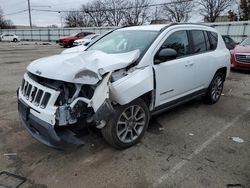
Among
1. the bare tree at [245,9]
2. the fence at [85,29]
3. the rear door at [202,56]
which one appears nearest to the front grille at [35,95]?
the rear door at [202,56]

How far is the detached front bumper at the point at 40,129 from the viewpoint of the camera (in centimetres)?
257

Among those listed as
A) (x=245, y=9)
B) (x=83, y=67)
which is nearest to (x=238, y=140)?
(x=83, y=67)

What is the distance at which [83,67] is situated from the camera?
2.71 meters

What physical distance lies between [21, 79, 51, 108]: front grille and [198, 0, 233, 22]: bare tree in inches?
1641

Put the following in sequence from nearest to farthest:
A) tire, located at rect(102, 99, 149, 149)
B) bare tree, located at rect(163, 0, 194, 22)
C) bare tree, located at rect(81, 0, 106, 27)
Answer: tire, located at rect(102, 99, 149, 149) → bare tree, located at rect(163, 0, 194, 22) → bare tree, located at rect(81, 0, 106, 27)

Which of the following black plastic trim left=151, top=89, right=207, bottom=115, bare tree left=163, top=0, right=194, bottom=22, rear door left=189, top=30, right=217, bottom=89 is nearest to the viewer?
black plastic trim left=151, top=89, right=207, bottom=115

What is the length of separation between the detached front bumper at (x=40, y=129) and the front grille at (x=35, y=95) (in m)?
0.13

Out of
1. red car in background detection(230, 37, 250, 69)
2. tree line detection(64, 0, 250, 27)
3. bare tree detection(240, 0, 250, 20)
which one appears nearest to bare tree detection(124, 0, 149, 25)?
tree line detection(64, 0, 250, 27)

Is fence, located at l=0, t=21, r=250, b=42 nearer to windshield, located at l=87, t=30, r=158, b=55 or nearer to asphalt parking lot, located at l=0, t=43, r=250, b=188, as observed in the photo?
windshield, located at l=87, t=30, r=158, b=55

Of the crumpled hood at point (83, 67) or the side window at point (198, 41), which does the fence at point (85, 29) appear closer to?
the side window at point (198, 41)

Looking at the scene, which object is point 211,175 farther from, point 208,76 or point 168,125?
point 208,76

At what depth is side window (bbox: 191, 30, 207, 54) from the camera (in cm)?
430

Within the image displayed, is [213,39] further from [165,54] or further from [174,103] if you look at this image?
[165,54]

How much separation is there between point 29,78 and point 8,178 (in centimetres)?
134
